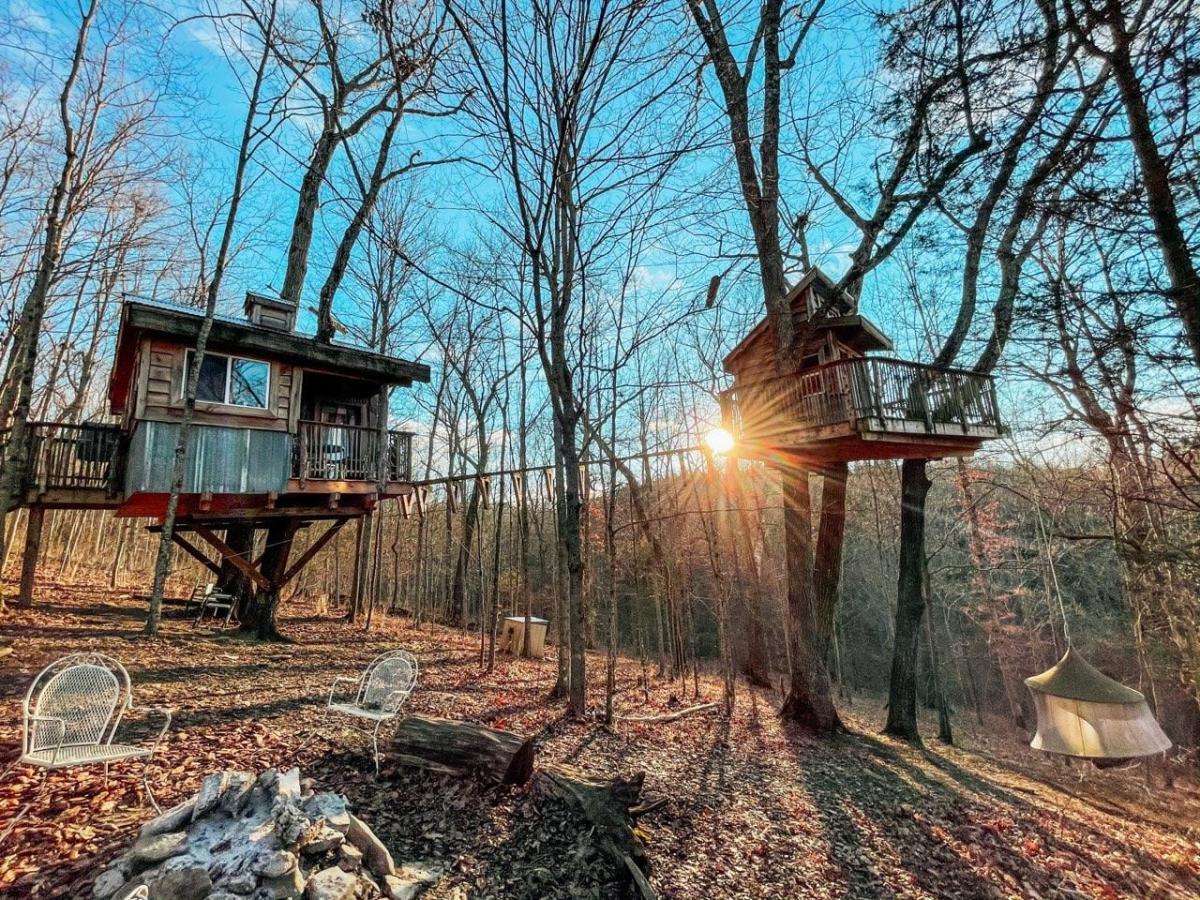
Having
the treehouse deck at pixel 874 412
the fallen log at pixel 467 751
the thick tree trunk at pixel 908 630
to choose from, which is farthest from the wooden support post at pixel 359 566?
the thick tree trunk at pixel 908 630

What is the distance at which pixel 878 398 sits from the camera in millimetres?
7836

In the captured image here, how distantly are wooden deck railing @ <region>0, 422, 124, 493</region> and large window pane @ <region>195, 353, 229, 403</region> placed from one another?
2631 millimetres

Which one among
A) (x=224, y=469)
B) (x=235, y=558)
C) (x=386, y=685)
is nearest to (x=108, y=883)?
(x=386, y=685)

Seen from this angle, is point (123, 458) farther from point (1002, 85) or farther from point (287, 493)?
point (1002, 85)

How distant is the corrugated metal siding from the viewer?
26.8 ft

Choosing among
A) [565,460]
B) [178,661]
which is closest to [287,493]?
[178,661]

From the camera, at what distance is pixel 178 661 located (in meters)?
7.28

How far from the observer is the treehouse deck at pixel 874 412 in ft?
25.7

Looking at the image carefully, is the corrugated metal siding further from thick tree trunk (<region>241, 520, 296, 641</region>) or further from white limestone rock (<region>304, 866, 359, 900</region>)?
white limestone rock (<region>304, 866, 359, 900</region>)

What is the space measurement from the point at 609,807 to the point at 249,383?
9320 mm

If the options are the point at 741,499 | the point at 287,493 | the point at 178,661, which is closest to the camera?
the point at 178,661

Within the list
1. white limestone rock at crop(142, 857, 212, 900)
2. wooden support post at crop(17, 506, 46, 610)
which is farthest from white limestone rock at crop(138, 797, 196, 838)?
wooden support post at crop(17, 506, 46, 610)

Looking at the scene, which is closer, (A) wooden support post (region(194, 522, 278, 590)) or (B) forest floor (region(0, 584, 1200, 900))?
(B) forest floor (region(0, 584, 1200, 900))

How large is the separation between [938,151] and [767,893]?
616 cm
